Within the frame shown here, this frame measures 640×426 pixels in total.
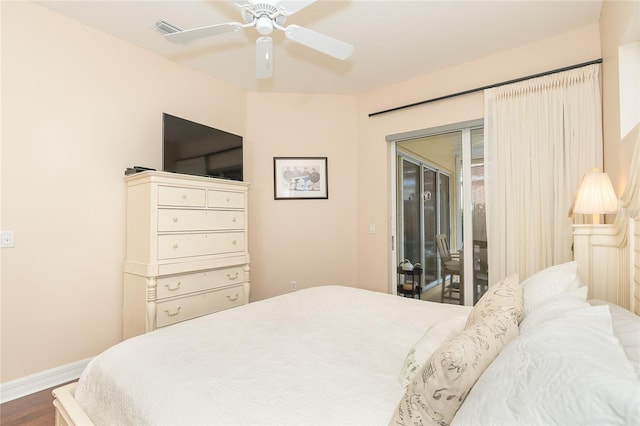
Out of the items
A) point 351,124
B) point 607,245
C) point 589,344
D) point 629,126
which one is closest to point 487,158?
point 629,126

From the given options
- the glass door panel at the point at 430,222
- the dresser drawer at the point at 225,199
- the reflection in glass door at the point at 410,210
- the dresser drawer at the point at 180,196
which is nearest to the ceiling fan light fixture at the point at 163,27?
the dresser drawer at the point at 180,196

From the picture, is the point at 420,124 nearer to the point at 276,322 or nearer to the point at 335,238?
the point at 335,238

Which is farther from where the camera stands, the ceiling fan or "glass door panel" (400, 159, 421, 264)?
Result: "glass door panel" (400, 159, 421, 264)

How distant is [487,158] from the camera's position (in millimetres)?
3039

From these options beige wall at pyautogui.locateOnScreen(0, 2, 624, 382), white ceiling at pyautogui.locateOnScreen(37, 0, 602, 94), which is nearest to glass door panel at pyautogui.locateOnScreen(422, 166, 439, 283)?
beige wall at pyautogui.locateOnScreen(0, 2, 624, 382)

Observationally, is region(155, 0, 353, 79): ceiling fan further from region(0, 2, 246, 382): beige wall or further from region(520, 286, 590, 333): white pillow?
region(520, 286, 590, 333): white pillow

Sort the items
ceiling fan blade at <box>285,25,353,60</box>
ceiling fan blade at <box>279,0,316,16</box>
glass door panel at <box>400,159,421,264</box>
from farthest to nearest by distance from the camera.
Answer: glass door panel at <box>400,159,421,264</box>, ceiling fan blade at <box>285,25,353,60</box>, ceiling fan blade at <box>279,0,316,16</box>

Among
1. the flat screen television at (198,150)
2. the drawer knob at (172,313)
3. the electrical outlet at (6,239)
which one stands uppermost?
the flat screen television at (198,150)

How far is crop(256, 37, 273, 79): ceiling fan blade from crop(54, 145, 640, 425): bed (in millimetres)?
1514

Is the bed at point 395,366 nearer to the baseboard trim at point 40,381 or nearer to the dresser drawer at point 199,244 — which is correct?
the dresser drawer at point 199,244

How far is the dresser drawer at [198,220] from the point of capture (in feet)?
8.42

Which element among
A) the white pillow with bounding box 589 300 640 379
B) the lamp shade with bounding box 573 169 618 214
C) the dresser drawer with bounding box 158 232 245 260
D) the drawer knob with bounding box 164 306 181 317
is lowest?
the drawer knob with bounding box 164 306 181 317

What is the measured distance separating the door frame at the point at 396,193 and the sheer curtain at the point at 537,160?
25 cm

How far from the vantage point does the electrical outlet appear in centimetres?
217
